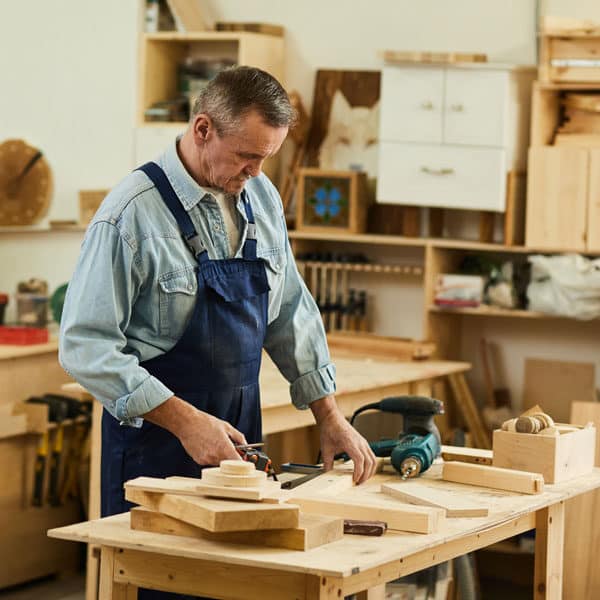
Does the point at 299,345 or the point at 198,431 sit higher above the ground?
the point at 299,345

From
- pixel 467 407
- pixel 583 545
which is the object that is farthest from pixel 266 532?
pixel 467 407

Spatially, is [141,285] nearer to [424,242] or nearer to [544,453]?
[544,453]

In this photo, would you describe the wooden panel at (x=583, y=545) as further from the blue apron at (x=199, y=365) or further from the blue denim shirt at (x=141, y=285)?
the blue apron at (x=199, y=365)

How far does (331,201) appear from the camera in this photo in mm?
5883

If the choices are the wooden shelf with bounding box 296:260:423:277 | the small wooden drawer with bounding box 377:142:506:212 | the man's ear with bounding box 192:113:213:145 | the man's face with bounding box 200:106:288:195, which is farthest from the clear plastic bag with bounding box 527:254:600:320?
the man's ear with bounding box 192:113:213:145

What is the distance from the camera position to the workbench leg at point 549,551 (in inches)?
118

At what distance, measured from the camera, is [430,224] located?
5.87m

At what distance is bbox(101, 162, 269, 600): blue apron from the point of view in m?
2.85

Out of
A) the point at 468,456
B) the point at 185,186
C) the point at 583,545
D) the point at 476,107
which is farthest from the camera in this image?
the point at 476,107

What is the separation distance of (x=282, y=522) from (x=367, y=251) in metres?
3.94

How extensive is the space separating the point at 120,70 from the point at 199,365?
3.47m

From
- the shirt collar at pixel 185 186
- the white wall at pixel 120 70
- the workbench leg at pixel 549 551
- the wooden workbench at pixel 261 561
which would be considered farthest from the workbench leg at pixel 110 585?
the white wall at pixel 120 70

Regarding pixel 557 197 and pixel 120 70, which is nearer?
pixel 557 197

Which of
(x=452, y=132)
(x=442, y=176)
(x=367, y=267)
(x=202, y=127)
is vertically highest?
(x=452, y=132)
